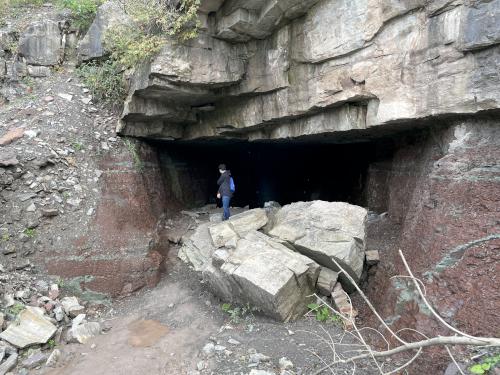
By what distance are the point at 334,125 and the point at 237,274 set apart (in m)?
3.33

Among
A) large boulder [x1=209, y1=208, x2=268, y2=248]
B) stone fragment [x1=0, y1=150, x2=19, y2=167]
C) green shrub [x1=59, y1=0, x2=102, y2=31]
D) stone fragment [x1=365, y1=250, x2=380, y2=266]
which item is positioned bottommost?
stone fragment [x1=365, y1=250, x2=380, y2=266]

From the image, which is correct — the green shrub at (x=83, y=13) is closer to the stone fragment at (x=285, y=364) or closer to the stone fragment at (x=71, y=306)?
the stone fragment at (x=71, y=306)

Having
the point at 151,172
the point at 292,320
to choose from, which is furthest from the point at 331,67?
the point at 151,172

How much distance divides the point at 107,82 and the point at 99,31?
1735mm

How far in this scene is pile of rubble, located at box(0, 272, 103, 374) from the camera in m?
4.96

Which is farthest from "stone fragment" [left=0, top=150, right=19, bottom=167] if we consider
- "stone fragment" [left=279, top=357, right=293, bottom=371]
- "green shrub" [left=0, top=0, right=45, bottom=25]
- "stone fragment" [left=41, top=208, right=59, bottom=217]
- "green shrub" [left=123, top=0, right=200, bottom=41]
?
"stone fragment" [left=279, top=357, right=293, bottom=371]

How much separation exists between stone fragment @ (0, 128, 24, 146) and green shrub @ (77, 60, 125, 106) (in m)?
2.16

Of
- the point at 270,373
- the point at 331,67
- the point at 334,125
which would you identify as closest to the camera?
the point at 270,373

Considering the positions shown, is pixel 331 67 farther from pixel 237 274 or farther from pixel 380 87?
pixel 237 274

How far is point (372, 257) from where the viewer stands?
5.93 m

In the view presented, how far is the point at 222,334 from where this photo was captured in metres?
5.32

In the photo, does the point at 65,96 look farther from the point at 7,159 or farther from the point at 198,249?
the point at 198,249

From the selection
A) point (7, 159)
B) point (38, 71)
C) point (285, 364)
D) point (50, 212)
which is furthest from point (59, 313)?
point (38, 71)

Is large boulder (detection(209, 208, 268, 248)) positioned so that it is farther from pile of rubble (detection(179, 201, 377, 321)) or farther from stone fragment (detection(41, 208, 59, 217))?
stone fragment (detection(41, 208, 59, 217))
